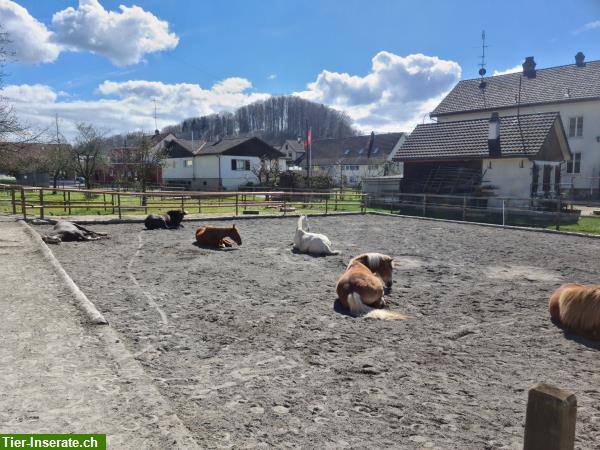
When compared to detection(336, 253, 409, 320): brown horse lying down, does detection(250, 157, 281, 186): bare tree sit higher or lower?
higher

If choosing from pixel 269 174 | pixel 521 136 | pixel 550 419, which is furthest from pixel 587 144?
pixel 550 419

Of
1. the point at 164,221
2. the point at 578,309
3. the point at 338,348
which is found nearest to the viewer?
the point at 338,348

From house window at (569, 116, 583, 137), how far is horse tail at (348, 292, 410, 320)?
29.9m

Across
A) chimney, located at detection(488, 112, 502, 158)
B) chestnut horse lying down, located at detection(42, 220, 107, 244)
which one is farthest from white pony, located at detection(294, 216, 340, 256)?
chimney, located at detection(488, 112, 502, 158)

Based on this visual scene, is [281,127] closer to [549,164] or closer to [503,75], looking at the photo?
[503,75]

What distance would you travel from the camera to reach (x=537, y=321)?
17.0 feet

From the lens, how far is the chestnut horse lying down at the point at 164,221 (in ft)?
44.1

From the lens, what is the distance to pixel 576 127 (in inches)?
1144

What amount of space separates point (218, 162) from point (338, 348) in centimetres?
3783

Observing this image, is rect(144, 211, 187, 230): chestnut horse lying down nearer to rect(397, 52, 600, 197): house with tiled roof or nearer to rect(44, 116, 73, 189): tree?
rect(397, 52, 600, 197): house with tiled roof

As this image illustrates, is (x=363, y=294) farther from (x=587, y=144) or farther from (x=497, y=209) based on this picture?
(x=587, y=144)

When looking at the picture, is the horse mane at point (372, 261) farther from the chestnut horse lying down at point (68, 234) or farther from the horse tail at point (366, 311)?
the chestnut horse lying down at point (68, 234)

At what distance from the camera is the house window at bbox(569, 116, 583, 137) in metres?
28.9

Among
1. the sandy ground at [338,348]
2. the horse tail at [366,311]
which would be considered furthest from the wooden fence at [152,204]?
the horse tail at [366,311]
